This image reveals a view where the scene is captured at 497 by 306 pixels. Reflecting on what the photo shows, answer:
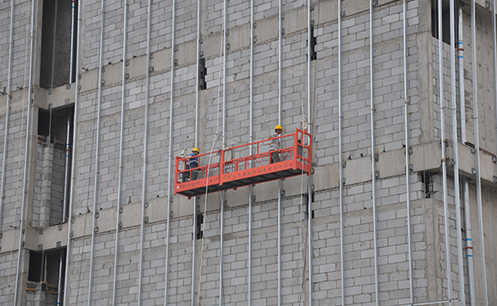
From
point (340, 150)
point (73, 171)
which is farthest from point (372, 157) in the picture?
point (73, 171)

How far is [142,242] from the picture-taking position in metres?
36.6

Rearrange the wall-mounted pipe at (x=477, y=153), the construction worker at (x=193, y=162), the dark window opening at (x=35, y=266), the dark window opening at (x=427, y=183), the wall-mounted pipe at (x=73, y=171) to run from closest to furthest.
Answer: the dark window opening at (x=427, y=183) < the wall-mounted pipe at (x=477, y=153) < the construction worker at (x=193, y=162) < the wall-mounted pipe at (x=73, y=171) < the dark window opening at (x=35, y=266)

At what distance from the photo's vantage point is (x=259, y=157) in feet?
109

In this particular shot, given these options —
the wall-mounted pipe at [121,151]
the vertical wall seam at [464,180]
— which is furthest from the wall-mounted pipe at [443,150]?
the wall-mounted pipe at [121,151]

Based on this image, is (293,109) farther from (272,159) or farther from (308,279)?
(308,279)

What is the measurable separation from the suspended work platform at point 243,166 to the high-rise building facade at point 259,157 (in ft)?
0.35

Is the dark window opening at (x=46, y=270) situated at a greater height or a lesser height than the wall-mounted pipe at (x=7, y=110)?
lesser

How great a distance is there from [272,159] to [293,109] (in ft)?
6.90

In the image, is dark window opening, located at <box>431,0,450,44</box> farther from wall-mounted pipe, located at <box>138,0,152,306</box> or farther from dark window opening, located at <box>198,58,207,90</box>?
wall-mounted pipe, located at <box>138,0,152,306</box>

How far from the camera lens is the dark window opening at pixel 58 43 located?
4378cm

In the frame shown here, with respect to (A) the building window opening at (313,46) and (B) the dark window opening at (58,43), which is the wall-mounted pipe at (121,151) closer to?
(B) the dark window opening at (58,43)

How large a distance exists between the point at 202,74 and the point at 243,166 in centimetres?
439

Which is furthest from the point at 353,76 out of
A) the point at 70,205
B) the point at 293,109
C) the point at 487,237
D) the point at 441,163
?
the point at 70,205

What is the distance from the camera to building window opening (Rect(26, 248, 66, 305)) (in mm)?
40406
